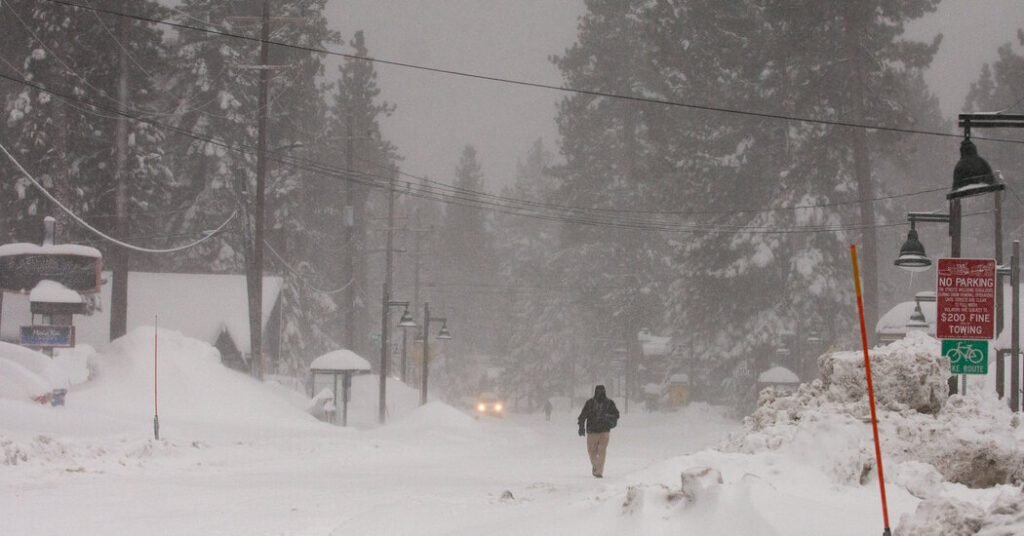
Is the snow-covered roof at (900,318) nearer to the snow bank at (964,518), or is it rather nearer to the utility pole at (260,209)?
the utility pole at (260,209)

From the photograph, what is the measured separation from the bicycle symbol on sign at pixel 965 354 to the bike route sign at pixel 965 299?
0.69ft

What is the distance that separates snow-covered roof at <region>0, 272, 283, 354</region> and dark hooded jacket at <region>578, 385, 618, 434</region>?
2767cm

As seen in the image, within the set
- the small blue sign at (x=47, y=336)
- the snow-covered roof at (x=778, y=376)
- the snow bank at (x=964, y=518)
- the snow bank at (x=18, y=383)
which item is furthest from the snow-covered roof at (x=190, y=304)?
the snow bank at (x=964, y=518)

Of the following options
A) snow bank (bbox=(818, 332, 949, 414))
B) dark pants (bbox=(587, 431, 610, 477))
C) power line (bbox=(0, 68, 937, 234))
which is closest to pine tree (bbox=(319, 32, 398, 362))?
power line (bbox=(0, 68, 937, 234))

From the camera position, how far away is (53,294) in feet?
92.0

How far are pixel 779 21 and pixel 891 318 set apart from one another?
1328 cm

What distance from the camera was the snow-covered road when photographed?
38.5ft

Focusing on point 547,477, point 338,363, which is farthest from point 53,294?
point 547,477

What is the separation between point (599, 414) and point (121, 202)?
2369 centimetres

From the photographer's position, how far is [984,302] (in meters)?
14.2

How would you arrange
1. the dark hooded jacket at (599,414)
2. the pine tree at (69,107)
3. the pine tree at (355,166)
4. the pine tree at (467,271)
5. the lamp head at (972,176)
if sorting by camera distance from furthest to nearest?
the pine tree at (467,271), the pine tree at (355,166), the pine tree at (69,107), the dark hooded jacket at (599,414), the lamp head at (972,176)

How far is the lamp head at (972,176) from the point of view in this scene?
493 inches

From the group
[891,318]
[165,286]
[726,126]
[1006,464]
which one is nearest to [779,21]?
[726,126]

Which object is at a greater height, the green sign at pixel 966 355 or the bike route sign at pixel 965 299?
the bike route sign at pixel 965 299
